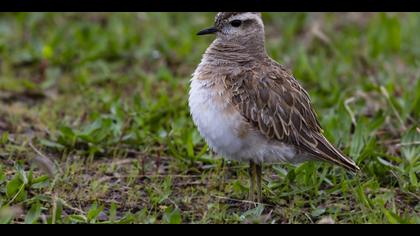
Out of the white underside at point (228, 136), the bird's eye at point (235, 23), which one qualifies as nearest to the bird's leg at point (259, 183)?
the white underside at point (228, 136)

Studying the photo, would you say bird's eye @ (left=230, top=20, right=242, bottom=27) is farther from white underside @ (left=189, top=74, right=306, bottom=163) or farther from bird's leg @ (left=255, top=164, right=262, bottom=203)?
bird's leg @ (left=255, top=164, right=262, bottom=203)

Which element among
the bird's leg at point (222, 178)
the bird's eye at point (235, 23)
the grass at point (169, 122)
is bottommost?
the bird's leg at point (222, 178)

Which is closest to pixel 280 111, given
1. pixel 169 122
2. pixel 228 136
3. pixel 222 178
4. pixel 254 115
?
pixel 254 115

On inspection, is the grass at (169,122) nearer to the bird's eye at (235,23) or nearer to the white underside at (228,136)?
the white underside at (228,136)

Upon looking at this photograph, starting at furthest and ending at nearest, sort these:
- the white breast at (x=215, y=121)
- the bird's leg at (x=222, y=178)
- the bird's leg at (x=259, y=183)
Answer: the bird's leg at (x=222, y=178) → the bird's leg at (x=259, y=183) → the white breast at (x=215, y=121)
